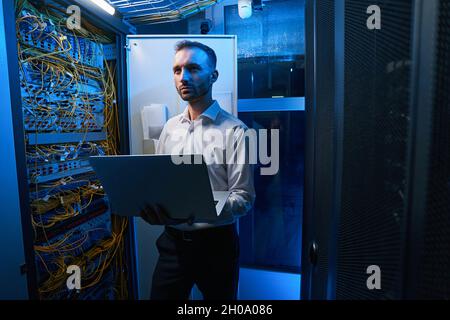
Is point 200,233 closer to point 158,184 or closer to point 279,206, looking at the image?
point 158,184

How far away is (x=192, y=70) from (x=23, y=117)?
32.0 inches

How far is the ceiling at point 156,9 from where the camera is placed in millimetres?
1430

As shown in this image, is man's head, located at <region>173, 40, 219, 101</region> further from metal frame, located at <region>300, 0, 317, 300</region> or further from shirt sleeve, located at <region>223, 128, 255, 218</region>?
metal frame, located at <region>300, 0, 317, 300</region>

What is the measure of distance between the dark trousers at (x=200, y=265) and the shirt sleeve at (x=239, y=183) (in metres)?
0.16

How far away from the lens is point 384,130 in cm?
41

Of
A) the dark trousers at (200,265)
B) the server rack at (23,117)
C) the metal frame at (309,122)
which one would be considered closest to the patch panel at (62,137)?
the server rack at (23,117)

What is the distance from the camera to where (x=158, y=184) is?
0.82 m

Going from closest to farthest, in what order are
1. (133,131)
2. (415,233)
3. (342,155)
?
(415,233)
(342,155)
(133,131)

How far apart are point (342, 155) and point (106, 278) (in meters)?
1.77

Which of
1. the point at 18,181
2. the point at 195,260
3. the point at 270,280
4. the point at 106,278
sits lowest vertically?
the point at 270,280

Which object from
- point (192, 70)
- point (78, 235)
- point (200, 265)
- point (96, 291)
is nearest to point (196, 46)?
point (192, 70)

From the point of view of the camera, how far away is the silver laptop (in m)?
0.75
